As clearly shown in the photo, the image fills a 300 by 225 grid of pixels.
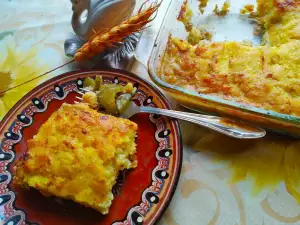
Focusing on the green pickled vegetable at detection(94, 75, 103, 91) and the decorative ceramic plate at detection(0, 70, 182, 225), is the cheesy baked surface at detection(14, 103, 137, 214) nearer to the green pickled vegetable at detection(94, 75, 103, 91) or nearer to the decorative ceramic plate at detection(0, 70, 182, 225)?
the decorative ceramic plate at detection(0, 70, 182, 225)

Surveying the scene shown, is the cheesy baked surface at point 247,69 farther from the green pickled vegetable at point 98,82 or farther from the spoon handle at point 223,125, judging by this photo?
the green pickled vegetable at point 98,82

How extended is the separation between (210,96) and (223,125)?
11 cm

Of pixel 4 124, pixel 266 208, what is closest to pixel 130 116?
pixel 4 124

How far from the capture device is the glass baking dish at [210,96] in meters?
1.15

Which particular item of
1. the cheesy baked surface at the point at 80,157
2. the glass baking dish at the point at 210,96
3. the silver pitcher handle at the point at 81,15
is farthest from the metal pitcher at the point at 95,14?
the cheesy baked surface at the point at 80,157

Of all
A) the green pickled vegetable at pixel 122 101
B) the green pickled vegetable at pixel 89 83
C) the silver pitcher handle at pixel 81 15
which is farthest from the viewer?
the silver pitcher handle at pixel 81 15

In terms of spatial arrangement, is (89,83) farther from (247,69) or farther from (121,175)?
(247,69)

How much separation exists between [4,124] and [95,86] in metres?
0.37

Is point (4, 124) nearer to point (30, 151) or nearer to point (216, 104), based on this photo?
point (30, 151)

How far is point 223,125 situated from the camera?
120 centimetres

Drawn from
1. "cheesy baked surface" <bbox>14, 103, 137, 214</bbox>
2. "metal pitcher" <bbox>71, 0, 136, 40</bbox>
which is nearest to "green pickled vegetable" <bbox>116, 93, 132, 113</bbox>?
"cheesy baked surface" <bbox>14, 103, 137, 214</bbox>

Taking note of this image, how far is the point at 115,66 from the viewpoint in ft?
5.13

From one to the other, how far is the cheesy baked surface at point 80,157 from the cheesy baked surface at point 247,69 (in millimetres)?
316

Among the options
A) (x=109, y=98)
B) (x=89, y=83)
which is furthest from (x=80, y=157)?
(x=89, y=83)
